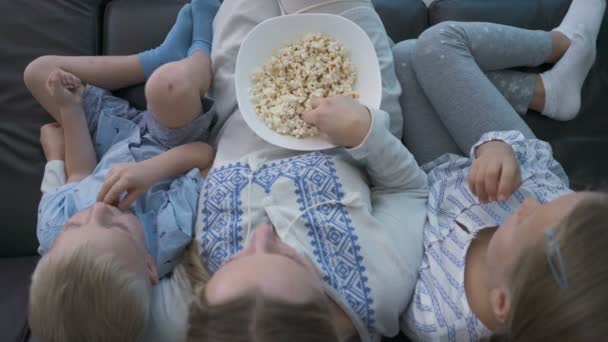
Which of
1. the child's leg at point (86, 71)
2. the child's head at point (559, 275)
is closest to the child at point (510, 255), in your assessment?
the child's head at point (559, 275)

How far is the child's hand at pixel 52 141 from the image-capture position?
1048 millimetres

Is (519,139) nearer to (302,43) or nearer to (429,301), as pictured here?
(429,301)

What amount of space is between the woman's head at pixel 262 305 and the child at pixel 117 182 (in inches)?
5.9

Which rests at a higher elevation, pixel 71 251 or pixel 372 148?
pixel 372 148

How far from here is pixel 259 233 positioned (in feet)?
2.56

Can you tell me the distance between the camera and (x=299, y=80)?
98cm

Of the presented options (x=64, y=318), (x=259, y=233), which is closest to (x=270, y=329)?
(x=259, y=233)

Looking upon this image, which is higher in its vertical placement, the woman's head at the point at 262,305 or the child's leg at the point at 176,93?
the child's leg at the point at 176,93

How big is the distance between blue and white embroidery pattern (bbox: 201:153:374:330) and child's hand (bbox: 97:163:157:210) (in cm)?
12

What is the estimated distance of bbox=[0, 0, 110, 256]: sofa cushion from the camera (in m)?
1.07

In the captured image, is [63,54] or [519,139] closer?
[519,139]

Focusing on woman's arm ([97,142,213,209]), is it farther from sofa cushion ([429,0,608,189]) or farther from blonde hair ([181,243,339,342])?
sofa cushion ([429,0,608,189])

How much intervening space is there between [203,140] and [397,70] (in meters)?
0.48

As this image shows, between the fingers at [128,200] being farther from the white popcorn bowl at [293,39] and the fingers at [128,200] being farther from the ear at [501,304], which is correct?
the ear at [501,304]
